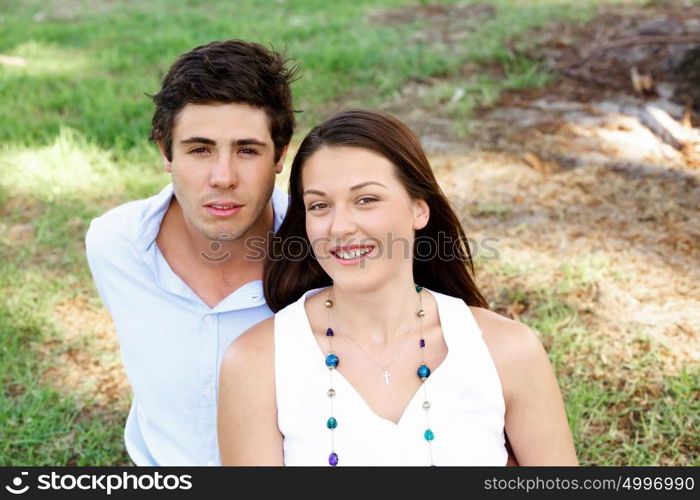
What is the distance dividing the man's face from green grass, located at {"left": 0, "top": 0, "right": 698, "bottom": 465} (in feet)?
4.32

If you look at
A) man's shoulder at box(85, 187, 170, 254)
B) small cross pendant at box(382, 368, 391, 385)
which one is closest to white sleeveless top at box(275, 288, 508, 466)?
small cross pendant at box(382, 368, 391, 385)

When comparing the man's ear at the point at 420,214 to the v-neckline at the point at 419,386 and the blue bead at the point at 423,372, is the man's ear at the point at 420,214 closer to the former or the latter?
the v-neckline at the point at 419,386

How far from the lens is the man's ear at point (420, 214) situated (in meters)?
2.30

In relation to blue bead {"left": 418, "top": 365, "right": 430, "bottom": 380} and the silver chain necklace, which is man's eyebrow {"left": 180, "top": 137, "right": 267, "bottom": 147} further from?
blue bead {"left": 418, "top": 365, "right": 430, "bottom": 380}

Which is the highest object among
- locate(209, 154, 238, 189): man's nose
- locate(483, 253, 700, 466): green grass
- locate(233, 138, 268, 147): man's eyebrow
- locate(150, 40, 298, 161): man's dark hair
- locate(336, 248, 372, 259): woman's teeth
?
locate(150, 40, 298, 161): man's dark hair

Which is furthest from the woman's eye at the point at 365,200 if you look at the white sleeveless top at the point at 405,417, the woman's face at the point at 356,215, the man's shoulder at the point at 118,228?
the man's shoulder at the point at 118,228

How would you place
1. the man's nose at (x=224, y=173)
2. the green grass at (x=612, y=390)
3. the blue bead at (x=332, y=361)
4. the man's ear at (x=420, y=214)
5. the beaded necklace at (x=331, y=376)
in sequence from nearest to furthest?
the beaded necklace at (x=331, y=376) → the blue bead at (x=332, y=361) → the man's ear at (x=420, y=214) → the man's nose at (x=224, y=173) → the green grass at (x=612, y=390)

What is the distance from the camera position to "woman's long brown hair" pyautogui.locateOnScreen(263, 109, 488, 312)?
2176 millimetres

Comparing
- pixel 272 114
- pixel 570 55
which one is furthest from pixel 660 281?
pixel 570 55

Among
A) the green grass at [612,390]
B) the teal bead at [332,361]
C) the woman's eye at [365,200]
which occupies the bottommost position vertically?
the green grass at [612,390]

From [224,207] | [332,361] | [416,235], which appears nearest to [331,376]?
[332,361]

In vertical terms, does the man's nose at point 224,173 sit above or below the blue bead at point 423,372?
above

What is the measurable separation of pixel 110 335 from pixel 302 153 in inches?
80.7

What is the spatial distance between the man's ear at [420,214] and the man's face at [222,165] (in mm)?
555
